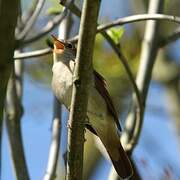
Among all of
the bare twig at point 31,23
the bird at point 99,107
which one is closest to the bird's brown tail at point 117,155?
the bird at point 99,107

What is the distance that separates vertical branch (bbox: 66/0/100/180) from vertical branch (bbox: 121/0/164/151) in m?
1.05

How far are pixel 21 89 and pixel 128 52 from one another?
8.14ft

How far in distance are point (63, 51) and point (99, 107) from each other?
1.46 feet

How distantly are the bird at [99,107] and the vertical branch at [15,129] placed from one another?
0.24m

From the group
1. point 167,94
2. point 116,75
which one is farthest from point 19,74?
point 167,94

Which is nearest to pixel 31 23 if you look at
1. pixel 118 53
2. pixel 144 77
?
pixel 118 53

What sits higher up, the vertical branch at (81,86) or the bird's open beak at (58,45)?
the bird's open beak at (58,45)

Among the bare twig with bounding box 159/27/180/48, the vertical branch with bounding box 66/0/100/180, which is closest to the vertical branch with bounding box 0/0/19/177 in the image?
the vertical branch with bounding box 66/0/100/180

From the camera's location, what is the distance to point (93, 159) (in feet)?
20.1

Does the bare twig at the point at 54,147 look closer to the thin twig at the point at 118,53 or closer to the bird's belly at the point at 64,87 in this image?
the bird's belly at the point at 64,87

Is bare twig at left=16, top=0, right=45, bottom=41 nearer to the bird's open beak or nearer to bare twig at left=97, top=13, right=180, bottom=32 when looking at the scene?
the bird's open beak

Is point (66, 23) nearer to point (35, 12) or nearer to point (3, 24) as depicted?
point (35, 12)

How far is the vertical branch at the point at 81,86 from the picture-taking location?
231cm

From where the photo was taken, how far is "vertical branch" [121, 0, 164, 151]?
3867mm
